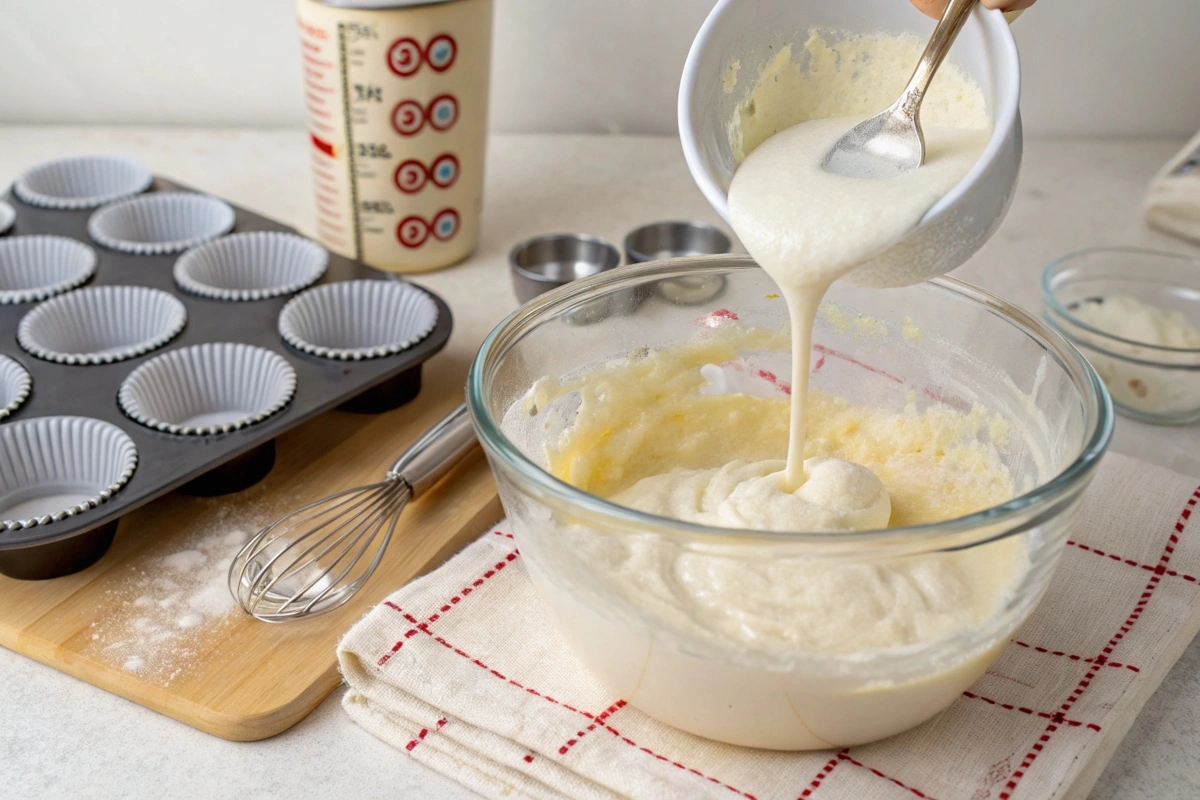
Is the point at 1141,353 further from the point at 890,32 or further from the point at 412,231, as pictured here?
the point at 412,231

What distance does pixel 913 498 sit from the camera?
3.50ft

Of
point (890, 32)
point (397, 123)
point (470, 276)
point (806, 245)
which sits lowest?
point (470, 276)

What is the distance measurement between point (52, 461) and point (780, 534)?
0.88 metres

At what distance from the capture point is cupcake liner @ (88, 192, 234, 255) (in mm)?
1635

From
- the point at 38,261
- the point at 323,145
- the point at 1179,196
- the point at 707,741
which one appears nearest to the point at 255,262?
the point at 323,145

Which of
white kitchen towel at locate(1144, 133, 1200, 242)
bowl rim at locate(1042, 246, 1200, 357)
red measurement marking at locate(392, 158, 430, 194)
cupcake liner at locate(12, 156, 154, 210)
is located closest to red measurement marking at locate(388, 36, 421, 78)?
red measurement marking at locate(392, 158, 430, 194)

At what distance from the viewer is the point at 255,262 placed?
5.26 ft

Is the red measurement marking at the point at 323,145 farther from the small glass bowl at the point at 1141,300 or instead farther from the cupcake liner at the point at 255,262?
the small glass bowl at the point at 1141,300

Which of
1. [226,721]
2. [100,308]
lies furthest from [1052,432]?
[100,308]

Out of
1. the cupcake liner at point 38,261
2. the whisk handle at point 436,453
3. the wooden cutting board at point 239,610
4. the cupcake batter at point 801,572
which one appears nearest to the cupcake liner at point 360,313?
the wooden cutting board at point 239,610

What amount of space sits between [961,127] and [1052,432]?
28 centimetres

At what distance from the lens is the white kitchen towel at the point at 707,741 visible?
2.85ft

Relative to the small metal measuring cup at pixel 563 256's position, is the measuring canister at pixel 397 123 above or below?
above

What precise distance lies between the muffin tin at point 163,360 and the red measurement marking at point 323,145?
0.13 metres
